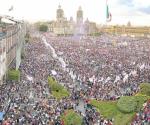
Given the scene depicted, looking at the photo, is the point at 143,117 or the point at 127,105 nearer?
the point at 143,117

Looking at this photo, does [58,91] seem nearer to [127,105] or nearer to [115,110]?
[115,110]

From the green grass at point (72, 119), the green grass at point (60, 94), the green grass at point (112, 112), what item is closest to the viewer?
the green grass at point (72, 119)

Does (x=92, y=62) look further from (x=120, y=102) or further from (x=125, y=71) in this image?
(x=120, y=102)

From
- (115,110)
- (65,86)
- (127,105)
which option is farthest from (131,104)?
(65,86)

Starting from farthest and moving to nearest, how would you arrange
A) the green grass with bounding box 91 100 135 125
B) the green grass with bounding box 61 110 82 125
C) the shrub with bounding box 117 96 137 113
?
the shrub with bounding box 117 96 137 113 < the green grass with bounding box 91 100 135 125 < the green grass with bounding box 61 110 82 125

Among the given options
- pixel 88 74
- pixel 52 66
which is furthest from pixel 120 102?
pixel 52 66

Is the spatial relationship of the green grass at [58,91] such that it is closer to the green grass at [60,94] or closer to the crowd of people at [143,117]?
the green grass at [60,94]

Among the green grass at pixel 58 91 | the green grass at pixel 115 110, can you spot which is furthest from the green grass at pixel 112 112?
the green grass at pixel 58 91

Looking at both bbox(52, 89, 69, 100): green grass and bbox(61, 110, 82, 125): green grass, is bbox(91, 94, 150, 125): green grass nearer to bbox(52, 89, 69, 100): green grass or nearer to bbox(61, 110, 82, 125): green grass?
bbox(61, 110, 82, 125): green grass

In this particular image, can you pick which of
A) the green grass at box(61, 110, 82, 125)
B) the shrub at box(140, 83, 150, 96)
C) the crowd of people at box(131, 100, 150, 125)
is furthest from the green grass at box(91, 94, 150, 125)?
the green grass at box(61, 110, 82, 125)

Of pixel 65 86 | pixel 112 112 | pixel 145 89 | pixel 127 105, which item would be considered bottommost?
pixel 112 112
